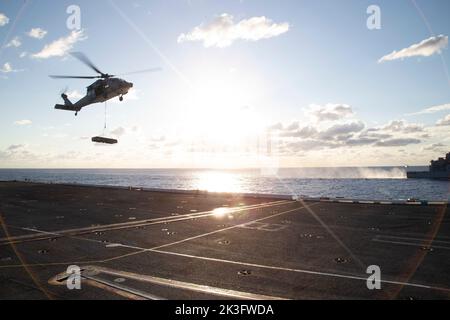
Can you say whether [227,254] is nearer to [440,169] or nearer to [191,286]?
[191,286]

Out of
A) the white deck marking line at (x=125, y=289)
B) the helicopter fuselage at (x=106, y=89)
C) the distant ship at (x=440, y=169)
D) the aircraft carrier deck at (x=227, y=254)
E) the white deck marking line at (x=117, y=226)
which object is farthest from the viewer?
the distant ship at (x=440, y=169)

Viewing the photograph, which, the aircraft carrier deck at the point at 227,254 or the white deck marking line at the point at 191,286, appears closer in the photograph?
the white deck marking line at the point at 191,286

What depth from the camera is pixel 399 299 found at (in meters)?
8.65

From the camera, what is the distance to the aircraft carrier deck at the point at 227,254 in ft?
31.1

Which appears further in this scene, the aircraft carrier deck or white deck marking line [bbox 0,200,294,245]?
white deck marking line [bbox 0,200,294,245]

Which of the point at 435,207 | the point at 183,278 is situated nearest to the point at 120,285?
the point at 183,278

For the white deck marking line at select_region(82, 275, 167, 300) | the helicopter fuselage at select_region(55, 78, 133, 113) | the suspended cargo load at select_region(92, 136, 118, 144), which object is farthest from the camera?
the suspended cargo load at select_region(92, 136, 118, 144)

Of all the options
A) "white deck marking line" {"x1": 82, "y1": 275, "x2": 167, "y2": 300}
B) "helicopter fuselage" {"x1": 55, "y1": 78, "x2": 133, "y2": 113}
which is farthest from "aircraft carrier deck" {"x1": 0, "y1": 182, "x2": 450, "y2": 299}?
"helicopter fuselage" {"x1": 55, "y1": 78, "x2": 133, "y2": 113}

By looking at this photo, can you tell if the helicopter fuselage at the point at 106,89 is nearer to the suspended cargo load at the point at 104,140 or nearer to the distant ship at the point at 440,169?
the suspended cargo load at the point at 104,140

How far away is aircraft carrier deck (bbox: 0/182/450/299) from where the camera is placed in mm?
9477

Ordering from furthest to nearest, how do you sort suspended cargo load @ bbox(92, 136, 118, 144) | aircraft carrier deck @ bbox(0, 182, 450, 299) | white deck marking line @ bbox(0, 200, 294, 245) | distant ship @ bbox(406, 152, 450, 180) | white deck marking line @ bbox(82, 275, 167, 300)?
distant ship @ bbox(406, 152, 450, 180), suspended cargo load @ bbox(92, 136, 118, 144), white deck marking line @ bbox(0, 200, 294, 245), aircraft carrier deck @ bbox(0, 182, 450, 299), white deck marking line @ bbox(82, 275, 167, 300)

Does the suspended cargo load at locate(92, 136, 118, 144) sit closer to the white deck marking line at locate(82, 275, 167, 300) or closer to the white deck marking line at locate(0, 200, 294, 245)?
the white deck marking line at locate(0, 200, 294, 245)

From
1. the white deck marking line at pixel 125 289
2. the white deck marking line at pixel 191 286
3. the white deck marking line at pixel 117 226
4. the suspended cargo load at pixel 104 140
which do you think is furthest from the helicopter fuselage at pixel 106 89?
the white deck marking line at pixel 125 289

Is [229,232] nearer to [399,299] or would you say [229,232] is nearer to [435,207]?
[399,299]
